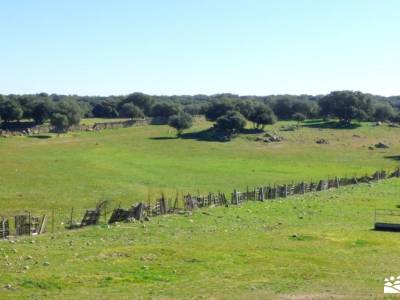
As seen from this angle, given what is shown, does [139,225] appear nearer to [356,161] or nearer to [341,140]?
[356,161]

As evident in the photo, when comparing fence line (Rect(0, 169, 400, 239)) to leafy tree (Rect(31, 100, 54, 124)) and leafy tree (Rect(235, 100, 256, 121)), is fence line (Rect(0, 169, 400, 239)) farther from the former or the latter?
leafy tree (Rect(31, 100, 54, 124))

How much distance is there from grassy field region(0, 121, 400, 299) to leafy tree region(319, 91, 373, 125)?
6337 cm

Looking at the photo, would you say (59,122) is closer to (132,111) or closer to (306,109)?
(132,111)

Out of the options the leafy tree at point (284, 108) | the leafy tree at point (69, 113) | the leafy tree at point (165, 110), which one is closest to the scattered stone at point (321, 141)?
the leafy tree at point (69, 113)

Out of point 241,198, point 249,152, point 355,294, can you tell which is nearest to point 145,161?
point 249,152

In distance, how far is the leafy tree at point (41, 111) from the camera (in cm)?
13850

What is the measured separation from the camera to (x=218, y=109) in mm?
137125

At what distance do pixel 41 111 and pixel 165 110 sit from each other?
42.4 metres

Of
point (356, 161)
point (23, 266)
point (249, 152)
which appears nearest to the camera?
point (23, 266)

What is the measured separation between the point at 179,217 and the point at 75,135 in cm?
8634

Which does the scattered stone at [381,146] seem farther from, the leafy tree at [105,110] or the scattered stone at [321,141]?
the leafy tree at [105,110]

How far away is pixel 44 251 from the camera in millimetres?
29188

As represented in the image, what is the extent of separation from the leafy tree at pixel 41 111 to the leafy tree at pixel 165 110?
3910cm

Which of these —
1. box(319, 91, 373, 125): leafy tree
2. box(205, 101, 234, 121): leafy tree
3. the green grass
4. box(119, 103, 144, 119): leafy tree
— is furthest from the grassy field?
box(119, 103, 144, 119): leafy tree
